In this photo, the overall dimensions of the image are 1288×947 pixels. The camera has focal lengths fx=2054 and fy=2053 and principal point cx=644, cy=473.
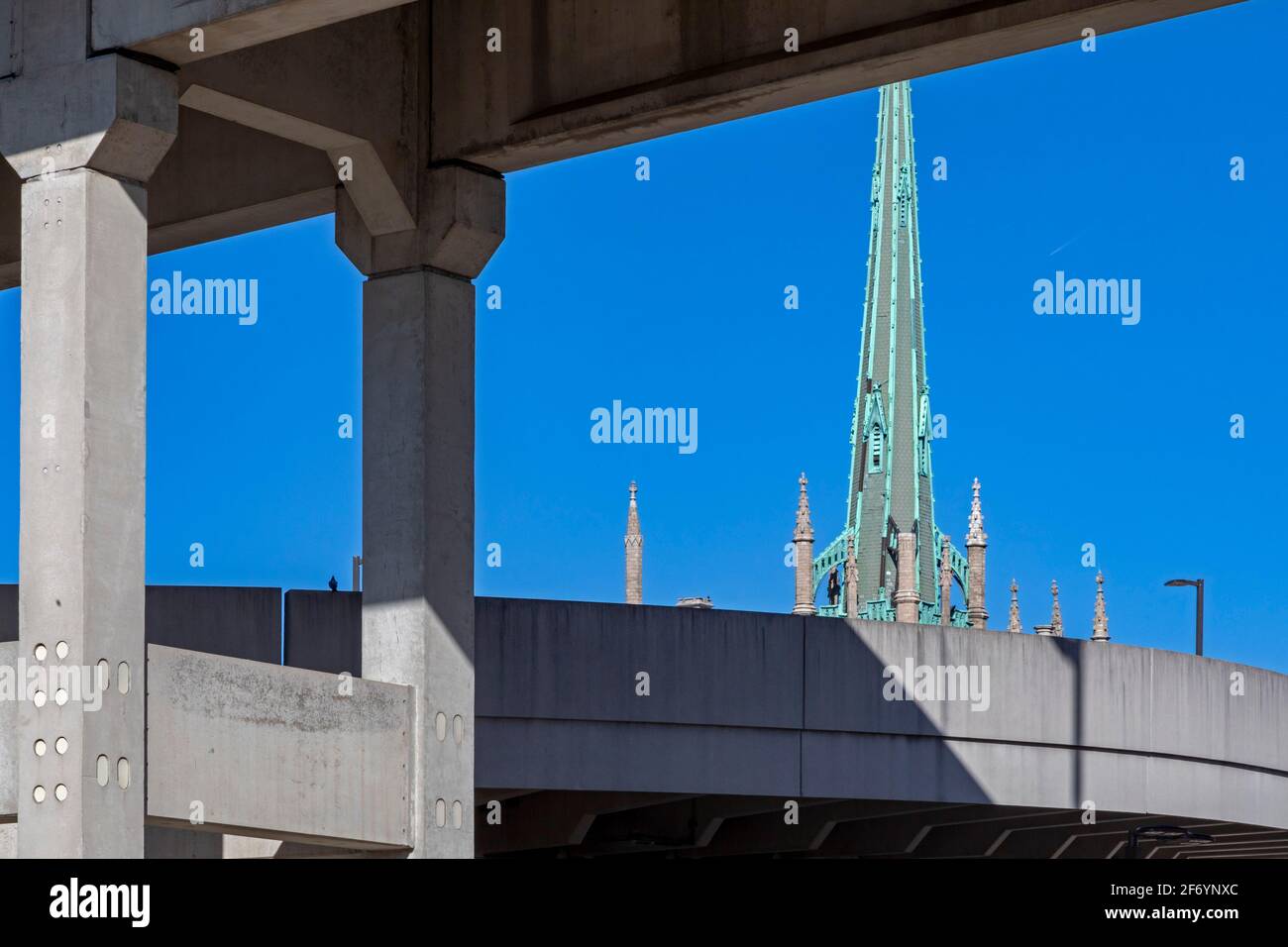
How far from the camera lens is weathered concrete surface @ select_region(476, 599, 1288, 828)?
2178 centimetres

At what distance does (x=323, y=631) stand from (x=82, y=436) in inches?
350

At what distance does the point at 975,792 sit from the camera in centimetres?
2375

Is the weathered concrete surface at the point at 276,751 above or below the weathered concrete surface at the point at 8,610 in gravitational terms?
below

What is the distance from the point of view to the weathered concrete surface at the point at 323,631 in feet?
67.3

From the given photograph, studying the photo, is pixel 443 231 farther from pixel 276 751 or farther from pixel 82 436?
pixel 276 751

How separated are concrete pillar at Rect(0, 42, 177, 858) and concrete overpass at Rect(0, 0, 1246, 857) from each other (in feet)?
0.06

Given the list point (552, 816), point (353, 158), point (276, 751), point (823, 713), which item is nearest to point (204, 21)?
point (353, 158)

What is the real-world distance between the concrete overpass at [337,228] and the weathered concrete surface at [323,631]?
15.8ft

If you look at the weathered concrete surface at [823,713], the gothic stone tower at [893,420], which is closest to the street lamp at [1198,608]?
the weathered concrete surface at [823,713]

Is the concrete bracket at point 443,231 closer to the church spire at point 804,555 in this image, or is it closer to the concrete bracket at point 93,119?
the concrete bracket at point 93,119

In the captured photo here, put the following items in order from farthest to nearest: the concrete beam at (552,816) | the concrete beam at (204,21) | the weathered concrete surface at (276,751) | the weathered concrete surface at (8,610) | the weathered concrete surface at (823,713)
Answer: the concrete beam at (552,816) < the weathered concrete surface at (823,713) < the weathered concrete surface at (8,610) < the weathered concrete surface at (276,751) < the concrete beam at (204,21)

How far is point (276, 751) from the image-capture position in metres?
13.6
